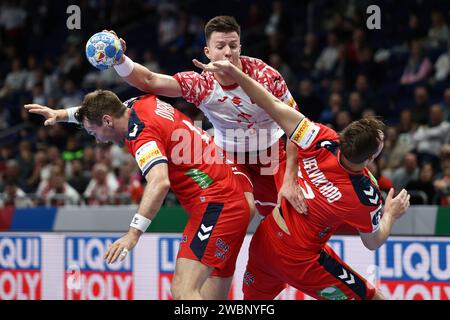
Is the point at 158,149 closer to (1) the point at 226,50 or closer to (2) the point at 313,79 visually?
(1) the point at 226,50

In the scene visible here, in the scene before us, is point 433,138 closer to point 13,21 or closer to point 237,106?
point 237,106

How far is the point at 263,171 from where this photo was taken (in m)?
7.17

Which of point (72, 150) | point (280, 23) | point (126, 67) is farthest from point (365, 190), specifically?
point (280, 23)

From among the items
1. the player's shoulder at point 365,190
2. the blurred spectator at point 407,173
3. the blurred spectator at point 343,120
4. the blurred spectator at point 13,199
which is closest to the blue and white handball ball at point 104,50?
the player's shoulder at point 365,190

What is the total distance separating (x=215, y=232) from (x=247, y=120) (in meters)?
1.28

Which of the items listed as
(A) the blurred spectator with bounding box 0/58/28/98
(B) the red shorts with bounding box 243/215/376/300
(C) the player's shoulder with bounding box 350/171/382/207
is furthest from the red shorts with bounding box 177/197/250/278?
(A) the blurred spectator with bounding box 0/58/28/98

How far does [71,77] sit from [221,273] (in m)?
11.9

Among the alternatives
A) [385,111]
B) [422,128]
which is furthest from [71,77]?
[422,128]

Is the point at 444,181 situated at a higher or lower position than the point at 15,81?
lower

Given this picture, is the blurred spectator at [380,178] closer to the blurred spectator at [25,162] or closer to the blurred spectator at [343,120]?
the blurred spectator at [343,120]

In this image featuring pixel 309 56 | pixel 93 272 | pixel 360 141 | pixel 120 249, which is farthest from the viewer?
pixel 309 56

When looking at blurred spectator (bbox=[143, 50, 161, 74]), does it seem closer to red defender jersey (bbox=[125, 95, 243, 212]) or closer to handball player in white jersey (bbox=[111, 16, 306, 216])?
handball player in white jersey (bbox=[111, 16, 306, 216])

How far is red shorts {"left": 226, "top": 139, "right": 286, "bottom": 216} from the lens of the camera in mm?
7137

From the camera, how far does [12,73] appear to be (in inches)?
758
